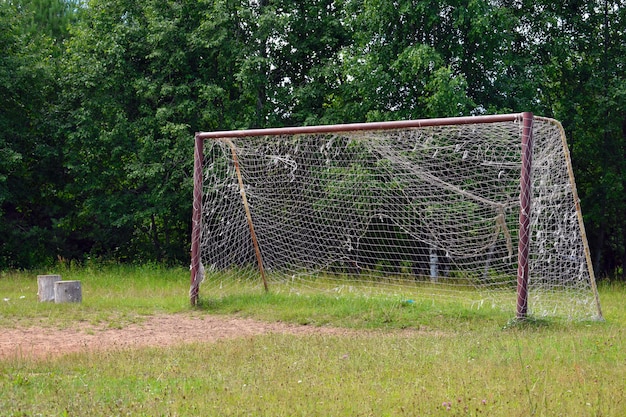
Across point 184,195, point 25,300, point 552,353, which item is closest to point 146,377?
point 552,353

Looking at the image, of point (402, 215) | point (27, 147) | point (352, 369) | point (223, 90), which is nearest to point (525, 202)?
point (402, 215)

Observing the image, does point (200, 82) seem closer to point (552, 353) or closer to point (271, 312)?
point (271, 312)

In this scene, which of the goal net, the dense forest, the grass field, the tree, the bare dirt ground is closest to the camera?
the grass field

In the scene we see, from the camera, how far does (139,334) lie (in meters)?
9.01

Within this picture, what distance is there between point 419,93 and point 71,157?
322 inches

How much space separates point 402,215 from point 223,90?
Result: 7298mm

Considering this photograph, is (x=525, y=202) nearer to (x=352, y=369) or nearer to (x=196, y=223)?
(x=352, y=369)

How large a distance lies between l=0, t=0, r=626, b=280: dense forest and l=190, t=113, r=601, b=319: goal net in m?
3.56

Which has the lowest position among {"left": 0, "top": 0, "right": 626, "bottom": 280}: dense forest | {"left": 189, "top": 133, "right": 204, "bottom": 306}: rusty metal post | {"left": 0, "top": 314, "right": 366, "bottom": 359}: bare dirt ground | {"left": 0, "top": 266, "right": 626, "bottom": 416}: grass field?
{"left": 0, "top": 314, "right": 366, "bottom": 359}: bare dirt ground

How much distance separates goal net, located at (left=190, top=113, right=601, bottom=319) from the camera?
378 inches

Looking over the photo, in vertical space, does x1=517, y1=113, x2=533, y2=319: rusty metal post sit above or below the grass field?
above

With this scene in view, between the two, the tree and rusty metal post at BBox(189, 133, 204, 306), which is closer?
rusty metal post at BBox(189, 133, 204, 306)

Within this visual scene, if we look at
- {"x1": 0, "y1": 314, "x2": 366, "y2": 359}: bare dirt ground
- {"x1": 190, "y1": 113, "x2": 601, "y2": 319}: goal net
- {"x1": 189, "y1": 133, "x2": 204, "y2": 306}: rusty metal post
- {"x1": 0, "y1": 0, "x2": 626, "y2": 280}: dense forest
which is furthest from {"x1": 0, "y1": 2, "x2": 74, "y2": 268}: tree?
{"x1": 0, "y1": 314, "x2": 366, "y2": 359}: bare dirt ground

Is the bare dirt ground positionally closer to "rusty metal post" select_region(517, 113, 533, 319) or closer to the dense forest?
"rusty metal post" select_region(517, 113, 533, 319)
